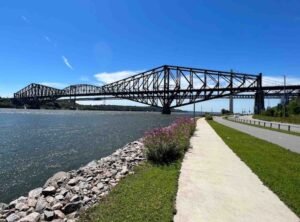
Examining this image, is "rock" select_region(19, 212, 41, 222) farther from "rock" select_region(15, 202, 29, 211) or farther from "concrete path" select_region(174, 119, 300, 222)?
"concrete path" select_region(174, 119, 300, 222)

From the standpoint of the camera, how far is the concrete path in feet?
24.3

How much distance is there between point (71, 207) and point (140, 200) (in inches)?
68.4

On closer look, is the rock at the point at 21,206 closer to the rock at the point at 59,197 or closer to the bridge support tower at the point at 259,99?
the rock at the point at 59,197

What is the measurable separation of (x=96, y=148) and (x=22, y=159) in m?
7.07

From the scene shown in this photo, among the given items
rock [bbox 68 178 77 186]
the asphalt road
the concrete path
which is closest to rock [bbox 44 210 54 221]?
the concrete path

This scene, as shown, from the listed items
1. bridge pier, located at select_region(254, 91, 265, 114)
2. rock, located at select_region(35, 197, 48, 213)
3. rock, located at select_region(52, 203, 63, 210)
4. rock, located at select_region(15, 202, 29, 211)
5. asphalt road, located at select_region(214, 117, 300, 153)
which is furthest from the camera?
bridge pier, located at select_region(254, 91, 265, 114)

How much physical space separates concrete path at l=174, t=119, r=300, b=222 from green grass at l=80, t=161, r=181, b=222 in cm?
27

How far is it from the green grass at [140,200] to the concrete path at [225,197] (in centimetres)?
27

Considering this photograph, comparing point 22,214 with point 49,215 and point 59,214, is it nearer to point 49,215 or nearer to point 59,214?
point 49,215

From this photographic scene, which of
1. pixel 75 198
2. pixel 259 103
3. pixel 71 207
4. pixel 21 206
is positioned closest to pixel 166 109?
pixel 259 103

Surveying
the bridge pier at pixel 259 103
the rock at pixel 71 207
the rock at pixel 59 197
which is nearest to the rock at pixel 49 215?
the rock at pixel 71 207

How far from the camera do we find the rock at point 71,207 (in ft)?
28.1

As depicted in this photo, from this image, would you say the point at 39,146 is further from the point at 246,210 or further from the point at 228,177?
the point at 246,210

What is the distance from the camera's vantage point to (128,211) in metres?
7.53
